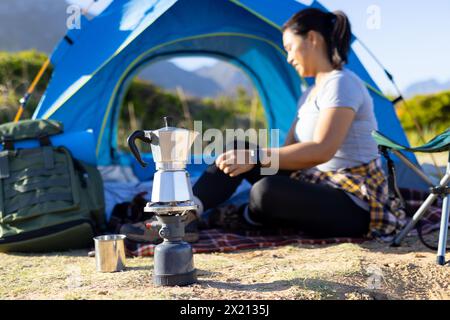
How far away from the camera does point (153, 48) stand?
3332 mm

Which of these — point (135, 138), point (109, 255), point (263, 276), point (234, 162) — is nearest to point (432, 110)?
point (234, 162)

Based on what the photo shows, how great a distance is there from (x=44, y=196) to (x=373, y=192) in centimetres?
143

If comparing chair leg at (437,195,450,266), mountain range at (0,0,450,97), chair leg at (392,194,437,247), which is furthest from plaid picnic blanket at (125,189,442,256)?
mountain range at (0,0,450,97)

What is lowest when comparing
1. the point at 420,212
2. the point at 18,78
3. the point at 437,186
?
the point at 420,212

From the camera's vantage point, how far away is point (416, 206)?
2.83 metres

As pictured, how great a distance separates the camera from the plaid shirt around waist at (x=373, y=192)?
7.28ft

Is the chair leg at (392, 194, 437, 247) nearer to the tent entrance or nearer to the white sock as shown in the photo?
the white sock

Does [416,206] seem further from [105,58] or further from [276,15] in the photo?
[105,58]

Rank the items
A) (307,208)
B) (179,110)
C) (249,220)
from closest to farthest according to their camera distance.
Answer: (307,208), (249,220), (179,110)

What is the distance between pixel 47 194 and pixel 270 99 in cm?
230

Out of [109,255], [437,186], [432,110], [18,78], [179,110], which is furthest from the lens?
[179,110]

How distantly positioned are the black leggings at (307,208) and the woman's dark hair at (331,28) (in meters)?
0.60

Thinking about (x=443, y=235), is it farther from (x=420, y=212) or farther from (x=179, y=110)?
(x=179, y=110)
